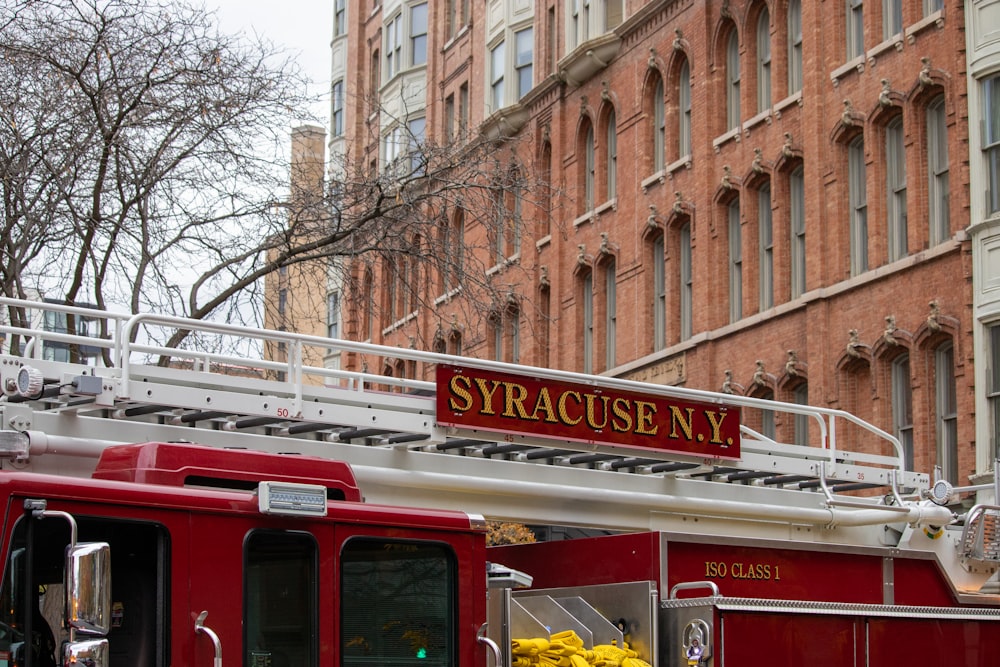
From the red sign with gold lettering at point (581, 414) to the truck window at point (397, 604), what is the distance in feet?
4.42

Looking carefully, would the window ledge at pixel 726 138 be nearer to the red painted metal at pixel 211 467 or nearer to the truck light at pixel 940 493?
the truck light at pixel 940 493

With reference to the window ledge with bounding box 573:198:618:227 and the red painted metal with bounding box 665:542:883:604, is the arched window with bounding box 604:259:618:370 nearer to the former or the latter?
the window ledge with bounding box 573:198:618:227

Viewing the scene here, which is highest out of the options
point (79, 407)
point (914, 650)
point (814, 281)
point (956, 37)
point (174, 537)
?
point (956, 37)

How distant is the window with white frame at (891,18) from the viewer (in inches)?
998

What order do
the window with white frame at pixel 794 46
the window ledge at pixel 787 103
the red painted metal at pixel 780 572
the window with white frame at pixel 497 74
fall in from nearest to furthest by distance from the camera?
the red painted metal at pixel 780 572 → the window ledge at pixel 787 103 → the window with white frame at pixel 794 46 → the window with white frame at pixel 497 74

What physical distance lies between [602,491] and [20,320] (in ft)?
26.3

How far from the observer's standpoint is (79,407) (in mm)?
7574

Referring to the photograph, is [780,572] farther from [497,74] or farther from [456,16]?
[456,16]

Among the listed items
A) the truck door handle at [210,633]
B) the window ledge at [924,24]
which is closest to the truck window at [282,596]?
the truck door handle at [210,633]

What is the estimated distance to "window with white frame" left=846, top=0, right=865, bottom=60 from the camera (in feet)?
86.6

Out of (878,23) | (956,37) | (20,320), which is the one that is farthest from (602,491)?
(878,23)

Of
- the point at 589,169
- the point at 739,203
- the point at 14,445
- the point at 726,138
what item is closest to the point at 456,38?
the point at 589,169

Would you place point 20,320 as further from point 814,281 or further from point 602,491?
point 814,281

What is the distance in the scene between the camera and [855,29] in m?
26.6
